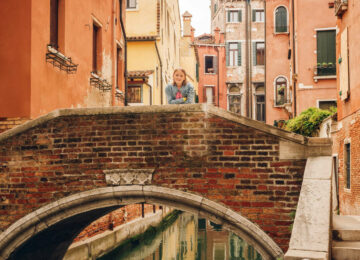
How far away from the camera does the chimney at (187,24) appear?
111ft

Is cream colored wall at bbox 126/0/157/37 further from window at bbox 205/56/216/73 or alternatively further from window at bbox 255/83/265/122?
window at bbox 205/56/216/73

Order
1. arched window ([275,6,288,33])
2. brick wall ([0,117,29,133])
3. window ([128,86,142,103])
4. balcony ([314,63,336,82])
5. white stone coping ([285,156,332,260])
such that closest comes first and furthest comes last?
white stone coping ([285,156,332,260])
brick wall ([0,117,29,133])
balcony ([314,63,336,82])
window ([128,86,142,103])
arched window ([275,6,288,33])

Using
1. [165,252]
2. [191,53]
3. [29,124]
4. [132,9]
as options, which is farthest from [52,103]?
[191,53]

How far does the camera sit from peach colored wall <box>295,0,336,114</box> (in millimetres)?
17812

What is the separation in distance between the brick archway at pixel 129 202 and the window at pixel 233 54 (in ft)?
77.6

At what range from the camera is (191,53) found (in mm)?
32094

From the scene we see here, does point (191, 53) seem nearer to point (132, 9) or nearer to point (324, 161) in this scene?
point (132, 9)

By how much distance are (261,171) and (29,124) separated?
3107mm

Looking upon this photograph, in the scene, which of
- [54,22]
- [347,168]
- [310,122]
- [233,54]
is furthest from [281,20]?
[54,22]

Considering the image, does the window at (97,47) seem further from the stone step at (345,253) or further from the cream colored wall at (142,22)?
the cream colored wall at (142,22)

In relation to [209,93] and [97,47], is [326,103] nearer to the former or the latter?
[97,47]

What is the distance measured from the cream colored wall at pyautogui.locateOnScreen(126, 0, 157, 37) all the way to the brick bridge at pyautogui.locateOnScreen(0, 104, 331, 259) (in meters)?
13.6

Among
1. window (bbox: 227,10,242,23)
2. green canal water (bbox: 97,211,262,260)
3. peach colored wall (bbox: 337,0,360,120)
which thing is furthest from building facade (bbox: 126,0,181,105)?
window (bbox: 227,10,242,23)

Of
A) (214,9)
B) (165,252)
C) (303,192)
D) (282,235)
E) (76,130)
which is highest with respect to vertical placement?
(214,9)
